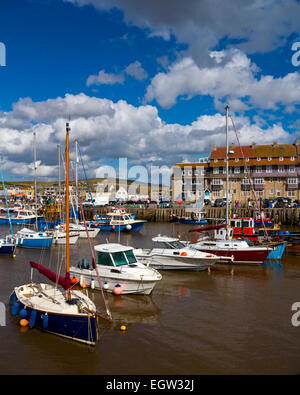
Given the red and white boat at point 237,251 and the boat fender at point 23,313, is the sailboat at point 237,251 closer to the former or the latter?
the red and white boat at point 237,251

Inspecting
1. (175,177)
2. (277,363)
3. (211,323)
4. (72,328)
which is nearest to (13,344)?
(72,328)

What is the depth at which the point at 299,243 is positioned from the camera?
31156mm

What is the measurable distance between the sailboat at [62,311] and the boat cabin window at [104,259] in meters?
3.85

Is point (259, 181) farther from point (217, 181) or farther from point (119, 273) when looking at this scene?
point (119, 273)

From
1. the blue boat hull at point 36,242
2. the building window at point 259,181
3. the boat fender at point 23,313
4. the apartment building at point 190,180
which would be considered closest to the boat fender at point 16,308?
the boat fender at point 23,313

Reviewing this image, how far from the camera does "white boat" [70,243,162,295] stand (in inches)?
669

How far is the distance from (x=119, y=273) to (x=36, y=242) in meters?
18.3

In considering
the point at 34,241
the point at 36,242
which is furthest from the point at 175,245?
the point at 34,241

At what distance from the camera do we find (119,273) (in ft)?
56.9

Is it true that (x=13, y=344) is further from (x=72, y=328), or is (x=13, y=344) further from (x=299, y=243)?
(x=299, y=243)

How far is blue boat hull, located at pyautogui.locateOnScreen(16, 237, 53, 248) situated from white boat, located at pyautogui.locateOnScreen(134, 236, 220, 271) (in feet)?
43.9

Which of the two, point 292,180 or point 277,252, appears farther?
point 292,180

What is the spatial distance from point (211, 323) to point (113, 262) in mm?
6328

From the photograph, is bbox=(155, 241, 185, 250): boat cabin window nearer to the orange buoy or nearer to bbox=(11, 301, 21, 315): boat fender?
bbox=(11, 301, 21, 315): boat fender
